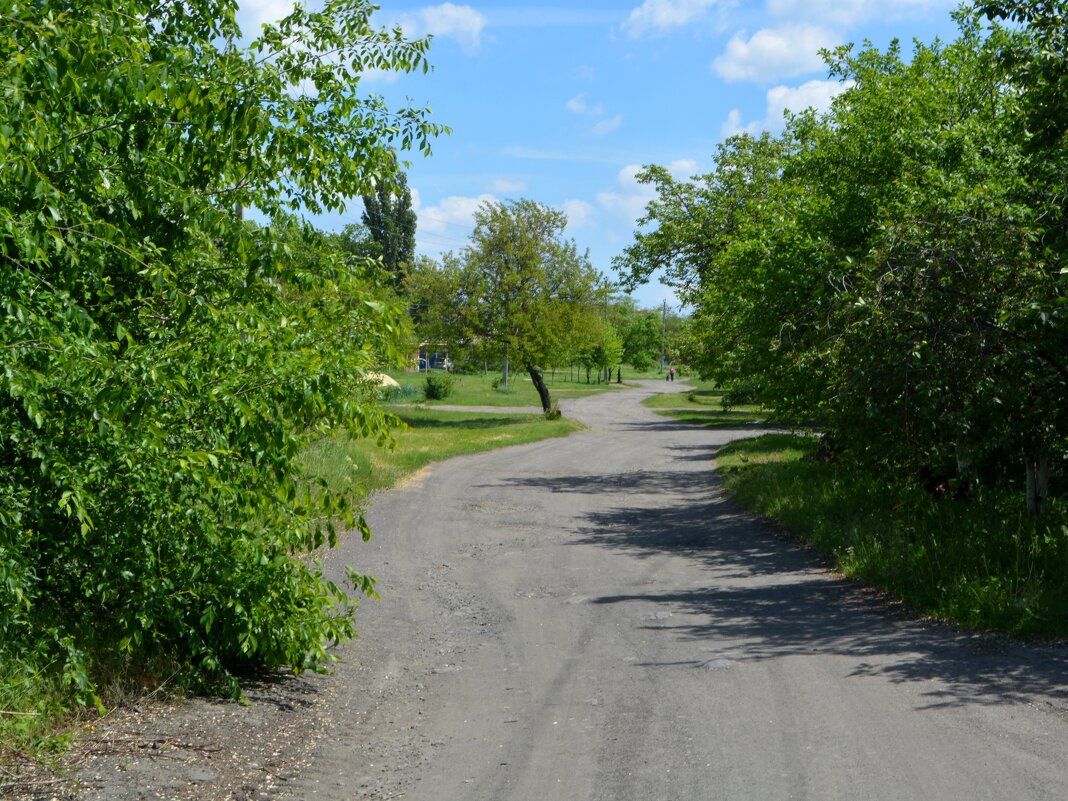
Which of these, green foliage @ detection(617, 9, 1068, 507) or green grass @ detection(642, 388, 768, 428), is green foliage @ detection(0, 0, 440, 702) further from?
green grass @ detection(642, 388, 768, 428)

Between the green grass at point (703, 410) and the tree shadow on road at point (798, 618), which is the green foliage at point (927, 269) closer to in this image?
the tree shadow on road at point (798, 618)

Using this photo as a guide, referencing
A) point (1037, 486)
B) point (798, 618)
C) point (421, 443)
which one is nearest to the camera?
point (798, 618)

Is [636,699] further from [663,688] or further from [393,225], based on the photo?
[393,225]

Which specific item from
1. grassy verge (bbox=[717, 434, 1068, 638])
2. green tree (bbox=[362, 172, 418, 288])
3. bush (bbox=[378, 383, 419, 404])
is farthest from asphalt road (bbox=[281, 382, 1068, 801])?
green tree (bbox=[362, 172, 418, 288])

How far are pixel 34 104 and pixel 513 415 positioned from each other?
134 ft

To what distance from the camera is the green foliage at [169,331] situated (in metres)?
Result: 5.83

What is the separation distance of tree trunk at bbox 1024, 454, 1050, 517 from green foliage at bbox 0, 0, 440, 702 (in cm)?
815

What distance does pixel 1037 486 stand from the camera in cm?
1259

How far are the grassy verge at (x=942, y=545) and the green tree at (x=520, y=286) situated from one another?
83.5ft

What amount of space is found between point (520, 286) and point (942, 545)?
33.2 meters

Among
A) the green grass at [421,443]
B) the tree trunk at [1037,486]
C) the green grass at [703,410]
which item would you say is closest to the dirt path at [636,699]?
the green grass at [421,443]

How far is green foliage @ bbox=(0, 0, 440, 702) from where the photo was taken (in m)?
5.83

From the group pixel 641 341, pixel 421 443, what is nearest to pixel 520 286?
pixel 421 443

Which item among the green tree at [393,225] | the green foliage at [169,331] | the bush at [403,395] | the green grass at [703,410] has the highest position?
the green tree at [393,225]
